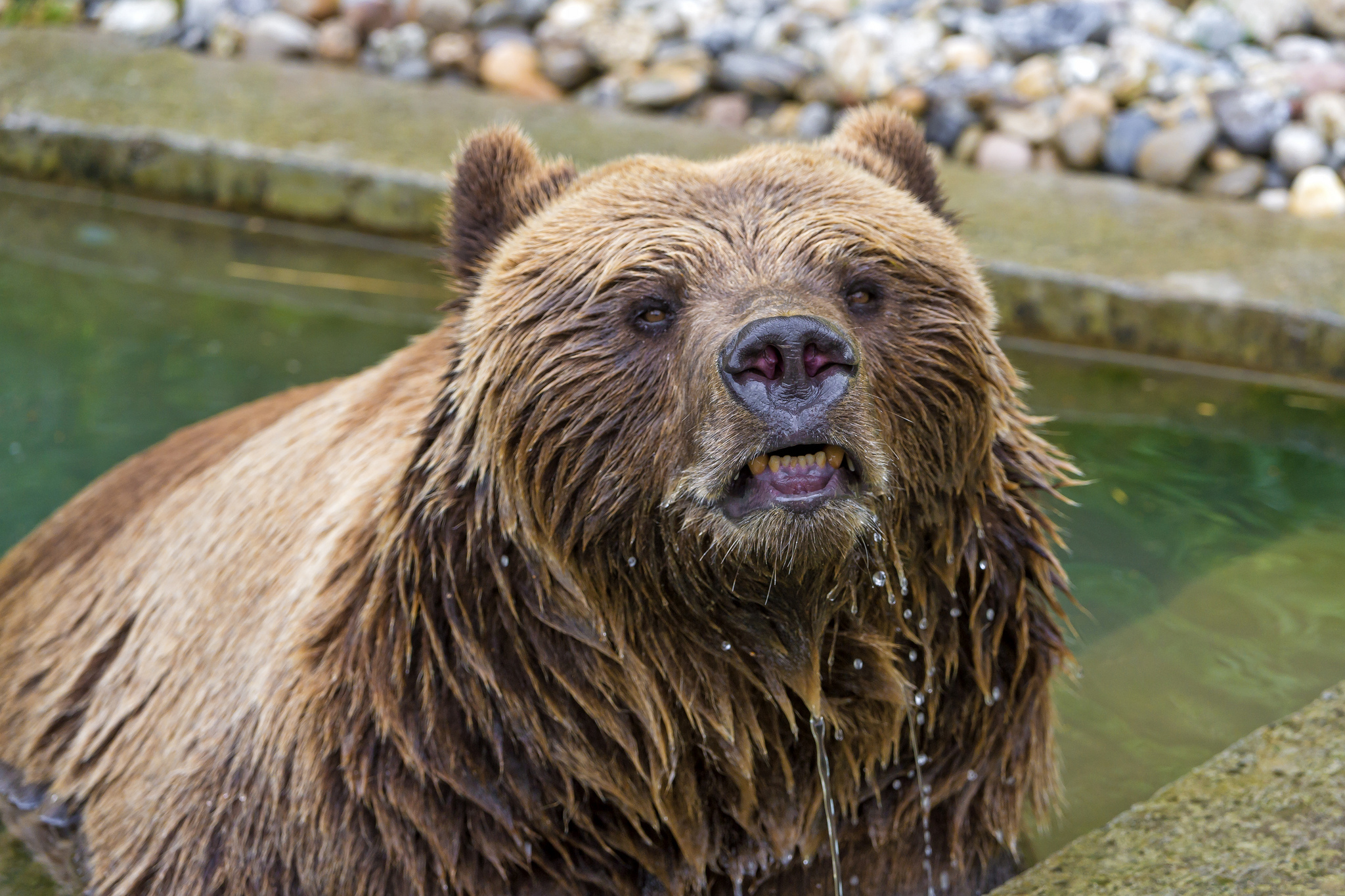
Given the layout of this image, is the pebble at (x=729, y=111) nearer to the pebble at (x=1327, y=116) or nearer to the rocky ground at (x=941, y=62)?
the rocky ground at (x=941, y=62)

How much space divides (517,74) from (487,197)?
719cm

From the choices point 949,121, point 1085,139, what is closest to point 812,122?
point 949,121

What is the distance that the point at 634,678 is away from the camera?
293 centimetres

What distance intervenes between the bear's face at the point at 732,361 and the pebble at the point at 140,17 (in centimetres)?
908

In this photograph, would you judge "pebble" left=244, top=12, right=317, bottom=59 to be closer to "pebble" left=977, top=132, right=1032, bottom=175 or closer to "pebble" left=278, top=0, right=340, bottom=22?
"pebble" left=278, top=0, right=340, bottom=22

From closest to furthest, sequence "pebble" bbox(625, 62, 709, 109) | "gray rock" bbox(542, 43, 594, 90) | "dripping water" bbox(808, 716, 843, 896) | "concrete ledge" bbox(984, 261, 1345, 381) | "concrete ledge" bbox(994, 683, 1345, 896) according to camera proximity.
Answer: "concrete ledge" bbox(994, 683, 1345, 896), "dripping water" bbox(808, 716, 843, 896), "concrete ledge" bbox(984, 261, 1345, 381), "pebble" bbox(625, 62, 709, 109), "gray rock" bbox(542, 43, 594, 90)

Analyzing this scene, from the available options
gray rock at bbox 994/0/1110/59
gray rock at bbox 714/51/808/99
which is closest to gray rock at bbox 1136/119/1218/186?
→ gray rock at bbox 994/0/1110/59

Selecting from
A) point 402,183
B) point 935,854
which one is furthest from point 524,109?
point 935,854

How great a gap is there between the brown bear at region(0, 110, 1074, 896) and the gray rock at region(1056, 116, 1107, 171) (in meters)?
5.77

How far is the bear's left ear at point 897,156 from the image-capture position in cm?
329

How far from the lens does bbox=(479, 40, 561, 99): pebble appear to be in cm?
1005

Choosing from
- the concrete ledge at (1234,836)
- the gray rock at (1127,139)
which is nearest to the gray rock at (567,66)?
the gray rock at (1127,139)

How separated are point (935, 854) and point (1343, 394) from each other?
409cm

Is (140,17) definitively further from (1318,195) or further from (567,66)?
(1318,195)
